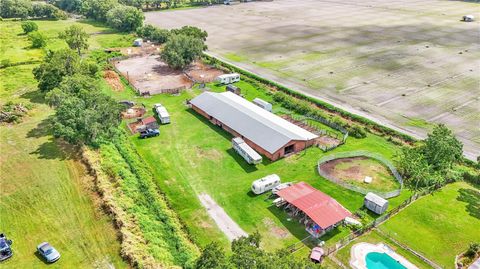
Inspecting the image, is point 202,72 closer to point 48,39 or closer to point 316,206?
point 316,206

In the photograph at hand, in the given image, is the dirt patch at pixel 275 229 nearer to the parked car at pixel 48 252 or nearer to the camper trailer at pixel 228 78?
the parked car at pixel 48 252

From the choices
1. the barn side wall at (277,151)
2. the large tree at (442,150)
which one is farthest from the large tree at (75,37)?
the large tree at (442,150)

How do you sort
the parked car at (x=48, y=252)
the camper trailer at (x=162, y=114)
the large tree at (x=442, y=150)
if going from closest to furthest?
1. the parked car at (x=48, y=252)
2. the large tree at (x=442, y=150)
3. the camper trailer at (x=162, y=114)

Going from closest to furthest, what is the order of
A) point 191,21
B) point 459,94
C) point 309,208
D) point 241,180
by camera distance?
point 309,208 → point 241,180 → point 459,94 → point 191,21

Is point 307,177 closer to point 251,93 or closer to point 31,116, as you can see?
point 251,93

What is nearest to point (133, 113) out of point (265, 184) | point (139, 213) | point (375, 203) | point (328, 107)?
point (139, 213)

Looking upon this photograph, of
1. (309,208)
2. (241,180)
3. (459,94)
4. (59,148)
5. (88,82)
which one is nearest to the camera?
(309,208)

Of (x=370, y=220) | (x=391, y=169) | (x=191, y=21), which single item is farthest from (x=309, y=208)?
(x=191, y=21)
